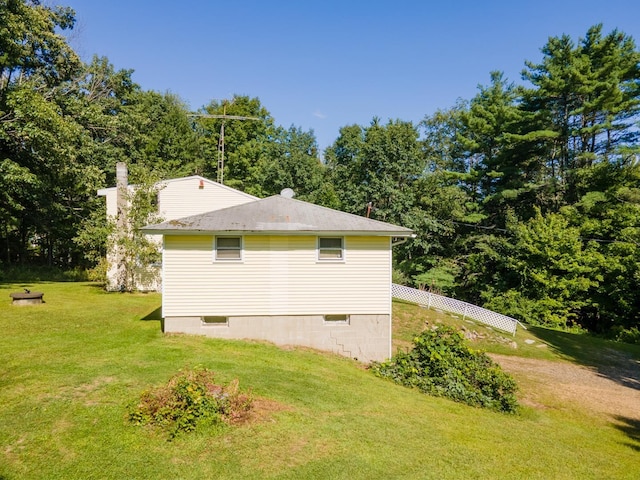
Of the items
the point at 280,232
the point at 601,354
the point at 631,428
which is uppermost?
the point at 280,232

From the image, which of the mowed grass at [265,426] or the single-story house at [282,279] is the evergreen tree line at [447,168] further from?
the mowed grass at [265,426]

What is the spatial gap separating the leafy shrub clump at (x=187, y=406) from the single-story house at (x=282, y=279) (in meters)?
5.04

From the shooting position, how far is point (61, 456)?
4.48 metres

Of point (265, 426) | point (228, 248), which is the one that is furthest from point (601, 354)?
point (265, 426)

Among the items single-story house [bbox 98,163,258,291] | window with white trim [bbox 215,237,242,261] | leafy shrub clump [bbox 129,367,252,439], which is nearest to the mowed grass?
leafy shrub clump [bbox 129,367,252,439]

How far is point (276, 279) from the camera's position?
37.1ft

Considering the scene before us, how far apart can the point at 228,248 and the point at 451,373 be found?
7227 mm

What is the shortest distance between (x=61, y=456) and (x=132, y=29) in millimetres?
18787

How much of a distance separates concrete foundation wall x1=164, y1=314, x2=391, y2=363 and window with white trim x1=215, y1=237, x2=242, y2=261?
1.88 m

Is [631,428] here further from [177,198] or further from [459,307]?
[177,198]

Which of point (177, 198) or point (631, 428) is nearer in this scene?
point (631, 428)

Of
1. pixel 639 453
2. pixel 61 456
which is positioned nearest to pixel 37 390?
pixel 61 456

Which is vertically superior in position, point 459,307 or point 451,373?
point 459,307

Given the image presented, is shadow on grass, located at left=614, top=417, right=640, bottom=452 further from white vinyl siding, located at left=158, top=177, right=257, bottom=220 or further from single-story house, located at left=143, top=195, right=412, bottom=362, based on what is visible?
white vinyl siding, located at left=158, top=177, right=257, bottom=220
